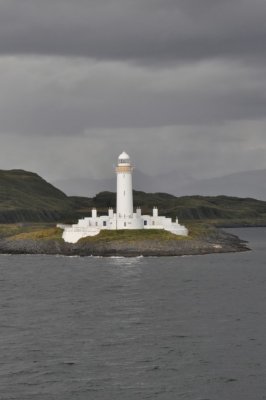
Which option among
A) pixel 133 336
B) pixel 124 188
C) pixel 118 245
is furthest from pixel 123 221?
pixel 133 336

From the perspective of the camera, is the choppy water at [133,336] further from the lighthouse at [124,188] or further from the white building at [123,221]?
the lighthouse at [124,188]

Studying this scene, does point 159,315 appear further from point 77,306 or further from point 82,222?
point 82,222

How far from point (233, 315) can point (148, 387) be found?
883 inches

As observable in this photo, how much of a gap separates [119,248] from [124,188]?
674 inches

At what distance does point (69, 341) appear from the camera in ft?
174

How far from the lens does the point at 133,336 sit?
54.5 metres

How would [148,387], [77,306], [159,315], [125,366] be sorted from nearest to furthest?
1. [148,387]
2. [125,366]
3. [159,315]
4. [77,306]

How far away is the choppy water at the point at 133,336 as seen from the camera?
42.5 metres

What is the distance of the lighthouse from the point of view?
13762cm

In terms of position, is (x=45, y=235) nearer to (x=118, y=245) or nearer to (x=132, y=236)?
(x=132, y=236)

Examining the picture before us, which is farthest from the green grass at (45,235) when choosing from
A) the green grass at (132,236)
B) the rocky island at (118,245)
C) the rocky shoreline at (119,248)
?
the green grass at (132,236)

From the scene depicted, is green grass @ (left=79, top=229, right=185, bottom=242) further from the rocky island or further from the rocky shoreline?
the rocky shoreline

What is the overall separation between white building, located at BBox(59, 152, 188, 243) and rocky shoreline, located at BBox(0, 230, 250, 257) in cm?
251

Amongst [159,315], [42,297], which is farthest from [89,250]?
[159,315]
